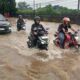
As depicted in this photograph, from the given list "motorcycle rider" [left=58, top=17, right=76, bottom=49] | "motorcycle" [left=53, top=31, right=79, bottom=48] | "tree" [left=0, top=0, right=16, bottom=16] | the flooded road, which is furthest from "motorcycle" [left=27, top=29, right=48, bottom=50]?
"tree" [left=0, top=0, right=16, bottom=16]

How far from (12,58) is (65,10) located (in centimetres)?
2407

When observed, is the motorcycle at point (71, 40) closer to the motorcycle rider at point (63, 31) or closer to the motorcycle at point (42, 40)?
the motorcycle rider at point (63, 31)

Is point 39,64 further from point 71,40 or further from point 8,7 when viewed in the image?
point 8,7

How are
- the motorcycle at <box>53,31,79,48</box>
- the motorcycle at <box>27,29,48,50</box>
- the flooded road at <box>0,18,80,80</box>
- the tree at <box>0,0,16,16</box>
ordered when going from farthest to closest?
the tree at <box>0,0,16,16</box>, the motorcycle at <box>27,29,48,50</box>, the motorcycle at <box>53,31,79,48</box>, the flooded road at <box>0,18,80,80</box>

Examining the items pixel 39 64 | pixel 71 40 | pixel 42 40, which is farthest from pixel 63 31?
pixel 39 64

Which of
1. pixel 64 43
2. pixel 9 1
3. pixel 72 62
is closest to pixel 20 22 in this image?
pixel 64 43

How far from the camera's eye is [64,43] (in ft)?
40.8

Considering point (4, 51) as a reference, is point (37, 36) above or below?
above

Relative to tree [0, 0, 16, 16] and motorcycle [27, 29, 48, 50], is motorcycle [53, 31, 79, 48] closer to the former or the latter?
motorcycle [27, 29, 48, 50]

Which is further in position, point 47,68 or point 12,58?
point 12,58

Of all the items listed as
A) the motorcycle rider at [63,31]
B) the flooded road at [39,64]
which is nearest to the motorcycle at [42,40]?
the flooded road at [39,64]

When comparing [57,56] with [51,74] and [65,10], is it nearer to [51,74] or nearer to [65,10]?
[51,74]

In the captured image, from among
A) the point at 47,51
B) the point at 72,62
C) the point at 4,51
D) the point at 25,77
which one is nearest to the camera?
the point at 25,77

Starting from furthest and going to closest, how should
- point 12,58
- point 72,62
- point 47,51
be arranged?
point 47,51 → point 12,58 → point 72,62
